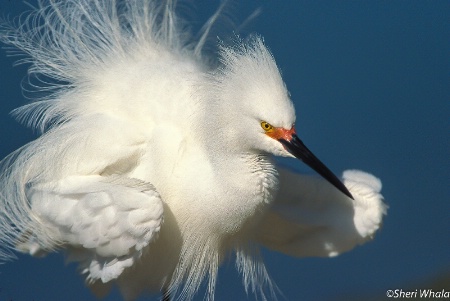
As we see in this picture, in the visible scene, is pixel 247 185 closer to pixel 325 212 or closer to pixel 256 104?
pixel 256 104

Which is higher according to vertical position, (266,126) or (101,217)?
(266,126)

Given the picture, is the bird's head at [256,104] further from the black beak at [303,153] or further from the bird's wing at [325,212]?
the bird's wing at [325,212]

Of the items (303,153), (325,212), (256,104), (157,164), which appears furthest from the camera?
(325,212)

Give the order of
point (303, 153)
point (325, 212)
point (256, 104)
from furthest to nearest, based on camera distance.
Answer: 1. point (325, 212)
2. point (303, 153)
3. point (256, 104)

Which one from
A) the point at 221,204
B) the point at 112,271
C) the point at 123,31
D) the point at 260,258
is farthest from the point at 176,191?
the point at 123,31

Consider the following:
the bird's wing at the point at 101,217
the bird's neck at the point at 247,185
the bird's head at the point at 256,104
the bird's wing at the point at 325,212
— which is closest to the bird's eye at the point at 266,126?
the bird's head at the point at 256,104

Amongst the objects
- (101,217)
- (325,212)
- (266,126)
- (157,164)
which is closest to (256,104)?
(266,126)

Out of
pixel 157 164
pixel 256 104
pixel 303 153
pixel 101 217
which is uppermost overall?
pixel 256 104

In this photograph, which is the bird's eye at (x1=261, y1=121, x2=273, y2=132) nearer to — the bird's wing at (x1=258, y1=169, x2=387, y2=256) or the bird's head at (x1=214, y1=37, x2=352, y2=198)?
the bird's head at (x1=214, y1=37, x2=352, y2=198)
